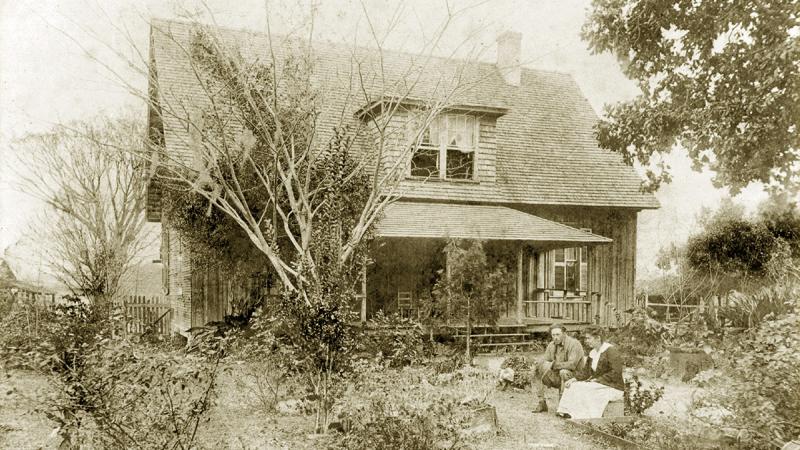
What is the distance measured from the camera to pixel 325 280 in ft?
27.2

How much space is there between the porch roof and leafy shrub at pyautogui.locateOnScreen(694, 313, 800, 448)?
27.6ft

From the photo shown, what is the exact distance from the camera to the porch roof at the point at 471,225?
15.0m

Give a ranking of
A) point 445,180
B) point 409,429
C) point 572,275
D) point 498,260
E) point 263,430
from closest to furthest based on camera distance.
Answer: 1. point 409,429
2. point 263,430
3. point 498,260
4. point 445,180
5. point 572,275

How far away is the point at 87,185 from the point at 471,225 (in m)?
10.1

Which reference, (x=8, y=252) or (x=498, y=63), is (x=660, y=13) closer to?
(x=498, y=63)

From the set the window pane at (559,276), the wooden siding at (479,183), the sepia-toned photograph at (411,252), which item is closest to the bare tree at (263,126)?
the sepia-toned photograph at (411,252)

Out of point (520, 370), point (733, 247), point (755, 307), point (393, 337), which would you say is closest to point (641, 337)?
point (755, 307)

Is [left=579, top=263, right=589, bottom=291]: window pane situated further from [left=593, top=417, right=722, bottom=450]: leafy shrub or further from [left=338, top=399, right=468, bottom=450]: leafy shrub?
[left=338, top=399, right=468, bottom=450]: leafy shrub

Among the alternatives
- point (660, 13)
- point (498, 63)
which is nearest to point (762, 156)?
point (660, 13)

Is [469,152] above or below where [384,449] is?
above

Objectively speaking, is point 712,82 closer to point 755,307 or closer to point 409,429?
point 755,307

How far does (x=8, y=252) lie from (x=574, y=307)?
17.2 meters

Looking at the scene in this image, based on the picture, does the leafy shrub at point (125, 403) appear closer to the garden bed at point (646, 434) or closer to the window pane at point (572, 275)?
the garden bed at point (646, 434)

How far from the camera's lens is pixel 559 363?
9617 millimetres
